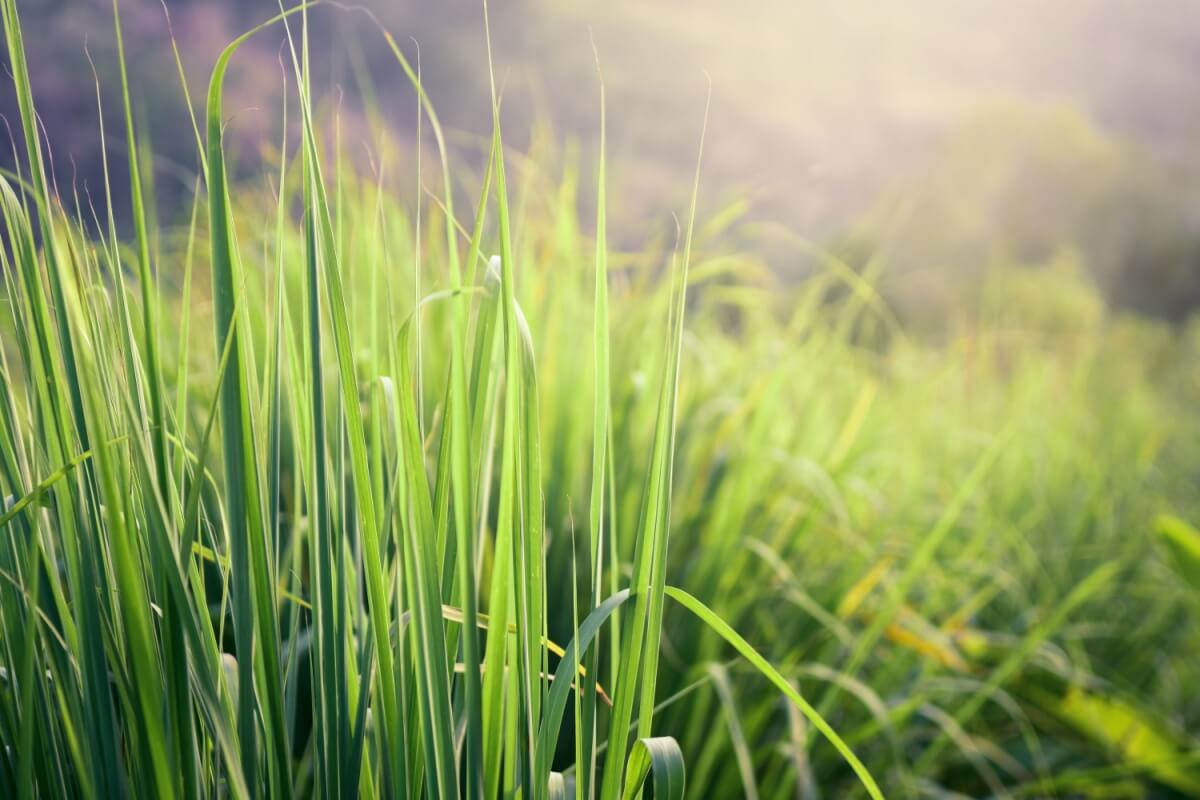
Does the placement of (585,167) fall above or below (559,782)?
Result: above

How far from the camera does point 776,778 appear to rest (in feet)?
2.34

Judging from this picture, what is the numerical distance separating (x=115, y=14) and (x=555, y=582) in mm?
469

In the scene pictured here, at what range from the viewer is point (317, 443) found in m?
0.32

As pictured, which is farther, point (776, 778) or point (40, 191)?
point (776, 778)

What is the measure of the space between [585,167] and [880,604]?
29.9 inches

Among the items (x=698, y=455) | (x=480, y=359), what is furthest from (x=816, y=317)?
(x=480, y=359)

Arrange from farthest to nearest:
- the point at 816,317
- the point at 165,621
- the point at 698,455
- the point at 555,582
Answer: the point at 816,317, the point at 698,455, the point at 555,582, the point at 165,621

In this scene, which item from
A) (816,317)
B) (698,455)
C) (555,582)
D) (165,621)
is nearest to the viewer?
(165,621)

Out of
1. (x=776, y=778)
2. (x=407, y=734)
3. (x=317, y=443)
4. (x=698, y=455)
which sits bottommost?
(x=776, y=778)

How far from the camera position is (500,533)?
0.33m

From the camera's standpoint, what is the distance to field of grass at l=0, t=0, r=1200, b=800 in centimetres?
30

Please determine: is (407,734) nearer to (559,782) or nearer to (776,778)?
(559,782)

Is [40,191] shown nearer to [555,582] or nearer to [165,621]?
[165,621]

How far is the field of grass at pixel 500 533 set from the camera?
0.98 feet
